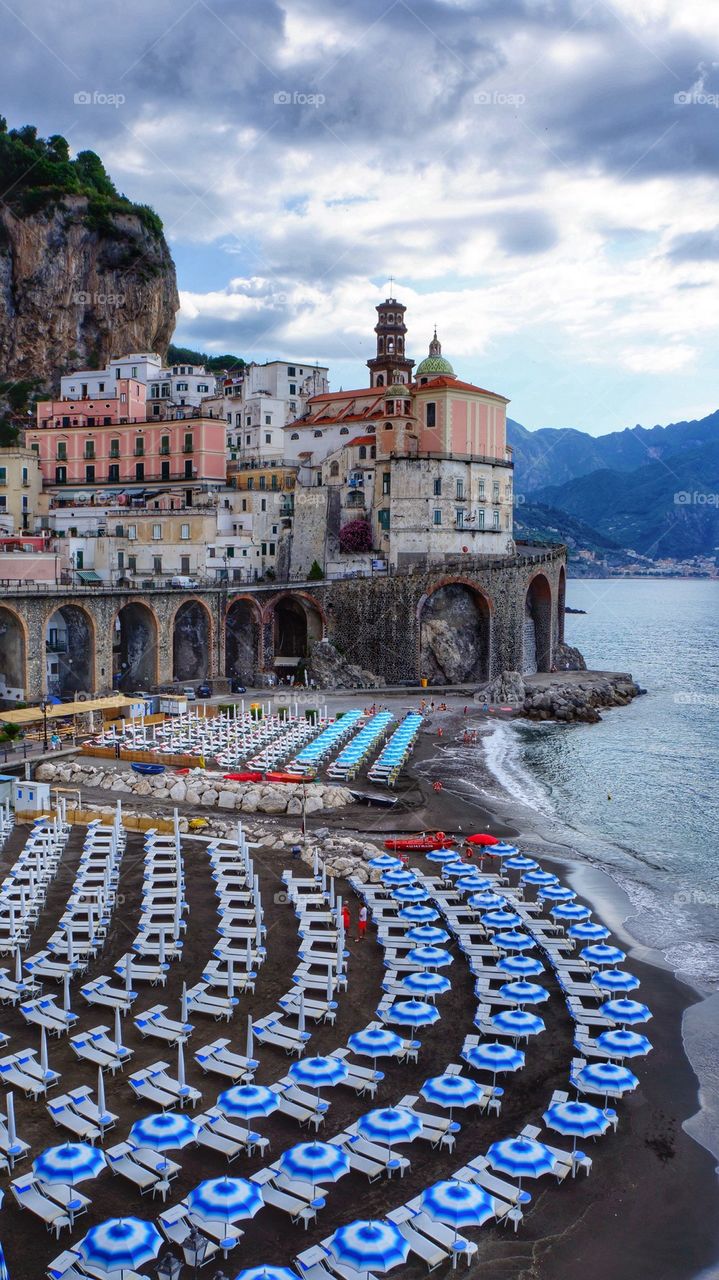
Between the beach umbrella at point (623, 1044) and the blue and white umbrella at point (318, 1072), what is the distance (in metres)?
6.12

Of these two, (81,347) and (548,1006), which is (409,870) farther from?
(81,347)

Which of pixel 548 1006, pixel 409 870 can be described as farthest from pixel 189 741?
pixel 548 1006

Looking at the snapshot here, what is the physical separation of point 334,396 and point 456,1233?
85.1 metres

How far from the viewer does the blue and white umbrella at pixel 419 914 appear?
1176 inches

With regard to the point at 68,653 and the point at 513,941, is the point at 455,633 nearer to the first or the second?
the point at 68,653

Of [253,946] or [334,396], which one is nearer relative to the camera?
[253,946]

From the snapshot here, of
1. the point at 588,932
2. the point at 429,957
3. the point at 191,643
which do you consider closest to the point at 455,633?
the point at 191,643

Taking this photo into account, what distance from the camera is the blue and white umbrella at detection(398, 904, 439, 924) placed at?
29875 millimetres

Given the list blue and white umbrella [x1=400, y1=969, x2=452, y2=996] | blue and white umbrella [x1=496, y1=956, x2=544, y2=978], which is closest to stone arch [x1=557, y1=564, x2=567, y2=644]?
blue and white umbrella [x1=496, y1=956, x2=544, y2=978]

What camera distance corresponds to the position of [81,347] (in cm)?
10681

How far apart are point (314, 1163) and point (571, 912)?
15803 mm

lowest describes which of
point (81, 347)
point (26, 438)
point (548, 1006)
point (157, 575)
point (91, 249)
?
point (548, 1006)

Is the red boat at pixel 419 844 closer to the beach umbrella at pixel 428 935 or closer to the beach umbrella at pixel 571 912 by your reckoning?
the beach umbrella at pixel 571 912

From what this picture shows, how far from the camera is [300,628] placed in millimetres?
84062
